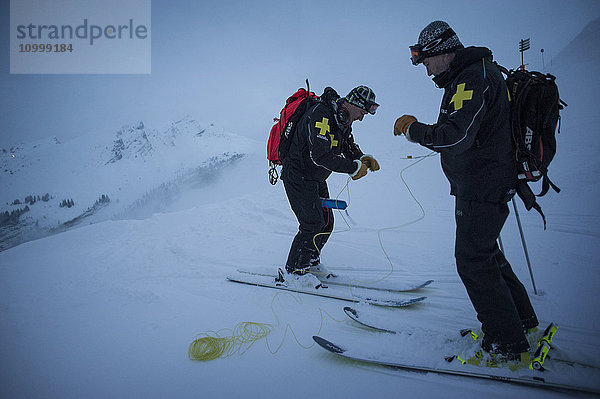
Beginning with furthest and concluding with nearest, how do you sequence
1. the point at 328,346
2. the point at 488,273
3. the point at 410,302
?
the point at 410,302
the point at 328,346
the point at 488,273

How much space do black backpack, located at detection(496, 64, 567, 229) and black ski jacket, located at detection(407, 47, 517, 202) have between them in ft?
0.16

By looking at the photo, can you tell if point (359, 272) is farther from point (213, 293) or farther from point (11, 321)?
point (11, 321)

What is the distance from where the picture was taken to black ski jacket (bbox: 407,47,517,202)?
1671 millimetres

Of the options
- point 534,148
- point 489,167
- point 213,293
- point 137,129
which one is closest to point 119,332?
point 213,293

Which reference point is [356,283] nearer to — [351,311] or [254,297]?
[351,311]

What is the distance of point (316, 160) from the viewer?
2998 mm

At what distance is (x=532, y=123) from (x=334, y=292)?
92.6 inches

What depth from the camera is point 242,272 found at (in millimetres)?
3744

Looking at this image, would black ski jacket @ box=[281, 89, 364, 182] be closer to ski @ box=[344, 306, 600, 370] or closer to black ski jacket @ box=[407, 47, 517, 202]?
black ski jacket @ box=[407, 47, 517, 202]

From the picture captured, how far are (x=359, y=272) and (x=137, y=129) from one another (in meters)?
33.0

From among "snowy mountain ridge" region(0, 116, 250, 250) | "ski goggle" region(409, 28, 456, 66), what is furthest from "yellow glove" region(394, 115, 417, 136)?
"snowy mountain ridge" region(0, 116, 250, 250)

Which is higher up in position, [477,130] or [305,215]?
[477,130]

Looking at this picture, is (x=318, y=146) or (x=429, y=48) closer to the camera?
(x=429, y=48)

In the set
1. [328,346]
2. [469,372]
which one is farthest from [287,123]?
[469,372]
